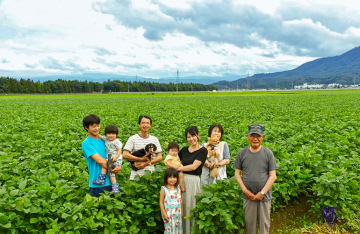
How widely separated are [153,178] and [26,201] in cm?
192

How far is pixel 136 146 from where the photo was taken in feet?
16.2

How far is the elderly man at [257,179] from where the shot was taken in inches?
164

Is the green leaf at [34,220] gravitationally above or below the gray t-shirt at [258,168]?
below

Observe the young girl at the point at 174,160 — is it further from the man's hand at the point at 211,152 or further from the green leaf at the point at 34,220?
the green leaf at the point at 34,220

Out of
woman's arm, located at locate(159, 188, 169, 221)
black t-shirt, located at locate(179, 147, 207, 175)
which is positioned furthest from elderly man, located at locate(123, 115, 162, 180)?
woman's arm, located at locate(159, 188, 169, 221)

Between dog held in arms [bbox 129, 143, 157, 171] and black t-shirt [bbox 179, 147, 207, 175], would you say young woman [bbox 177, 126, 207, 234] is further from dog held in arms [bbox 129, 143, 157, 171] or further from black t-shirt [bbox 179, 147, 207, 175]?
dog held in arms [bbox 129, 143, 157, 171]

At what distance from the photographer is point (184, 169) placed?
15.0ft

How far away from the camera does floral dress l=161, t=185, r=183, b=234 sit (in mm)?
4480

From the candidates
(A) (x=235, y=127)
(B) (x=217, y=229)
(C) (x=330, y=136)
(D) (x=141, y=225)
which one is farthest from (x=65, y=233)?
(A) (x=235, y=127)

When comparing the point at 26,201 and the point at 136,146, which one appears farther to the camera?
the point at 136,146

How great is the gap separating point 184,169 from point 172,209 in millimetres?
651

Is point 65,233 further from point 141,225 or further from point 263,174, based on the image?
point 263,174

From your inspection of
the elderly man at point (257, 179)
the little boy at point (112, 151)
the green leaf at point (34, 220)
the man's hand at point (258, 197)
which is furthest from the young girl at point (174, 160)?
the green leaf at point (34, 220)

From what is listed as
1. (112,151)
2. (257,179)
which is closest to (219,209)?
(257,179)
